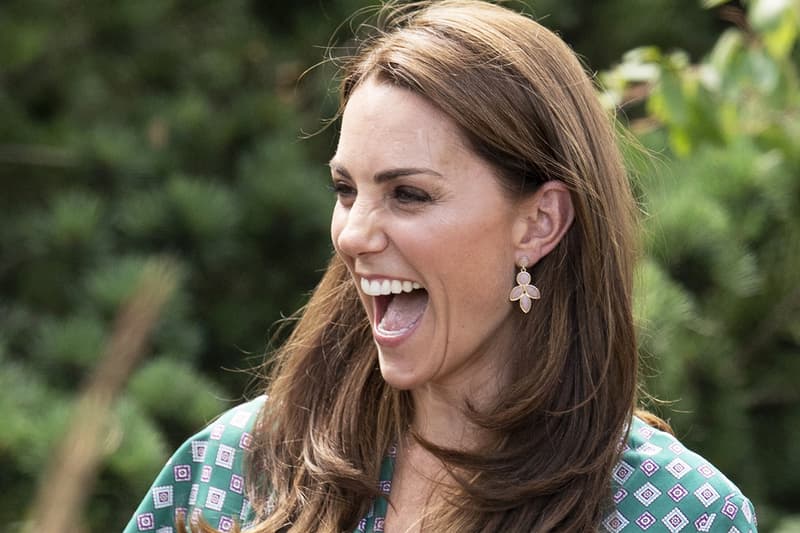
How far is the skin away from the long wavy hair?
0.02 meters

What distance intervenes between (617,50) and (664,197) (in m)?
1.24

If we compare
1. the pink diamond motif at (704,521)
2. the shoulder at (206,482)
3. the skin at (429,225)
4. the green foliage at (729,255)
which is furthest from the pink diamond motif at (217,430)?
the green foliage at (729,255)

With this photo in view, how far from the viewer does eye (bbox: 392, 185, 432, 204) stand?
59.6 inches

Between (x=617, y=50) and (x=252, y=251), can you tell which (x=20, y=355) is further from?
(x=617, y=50)

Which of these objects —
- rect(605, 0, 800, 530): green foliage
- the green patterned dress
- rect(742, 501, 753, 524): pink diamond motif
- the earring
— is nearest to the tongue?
the earring

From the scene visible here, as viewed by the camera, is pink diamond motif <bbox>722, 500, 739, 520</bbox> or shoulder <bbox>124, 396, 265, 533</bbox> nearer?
pink diamond motif <bbox>722, 500, 739, 520</bbox>

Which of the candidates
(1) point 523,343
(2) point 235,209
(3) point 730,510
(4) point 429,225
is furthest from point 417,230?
(2) point 235,209

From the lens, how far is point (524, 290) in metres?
1.59

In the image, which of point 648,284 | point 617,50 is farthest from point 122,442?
point 617,50

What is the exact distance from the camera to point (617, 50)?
439cm

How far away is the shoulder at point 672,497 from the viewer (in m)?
1.53

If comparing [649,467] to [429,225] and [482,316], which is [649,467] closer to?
[482,316]

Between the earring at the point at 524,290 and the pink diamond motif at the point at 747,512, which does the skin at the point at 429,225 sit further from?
the pink diamond motif at the point at 747,512

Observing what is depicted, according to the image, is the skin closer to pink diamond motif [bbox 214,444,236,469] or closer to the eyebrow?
the eyebrow
